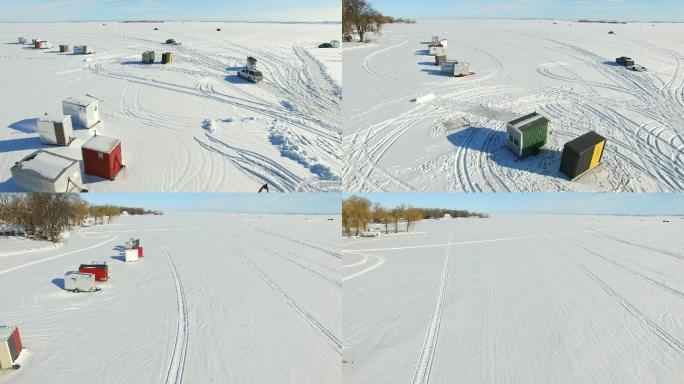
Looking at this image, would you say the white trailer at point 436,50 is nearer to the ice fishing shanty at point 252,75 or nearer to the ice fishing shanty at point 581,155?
the ice fishing shanty at point 252,75

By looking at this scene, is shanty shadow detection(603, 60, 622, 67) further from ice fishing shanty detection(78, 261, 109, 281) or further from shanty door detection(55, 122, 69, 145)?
ice fishing shanty detection(78, 261, 109, 281)

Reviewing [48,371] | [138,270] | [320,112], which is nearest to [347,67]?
[320,112]

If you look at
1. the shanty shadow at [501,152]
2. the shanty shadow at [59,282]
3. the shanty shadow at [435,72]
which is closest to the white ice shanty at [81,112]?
the shanty shadow at [59,282]

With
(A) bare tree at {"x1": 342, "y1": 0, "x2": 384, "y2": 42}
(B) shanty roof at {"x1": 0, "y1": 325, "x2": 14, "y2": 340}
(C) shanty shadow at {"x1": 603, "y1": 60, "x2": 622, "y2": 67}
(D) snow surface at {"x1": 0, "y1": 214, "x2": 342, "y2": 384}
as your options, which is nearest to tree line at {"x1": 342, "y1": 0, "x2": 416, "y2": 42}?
(A) bare tree at {"x1": 342, "y1": 0, "x2": 384, "y2": 42}

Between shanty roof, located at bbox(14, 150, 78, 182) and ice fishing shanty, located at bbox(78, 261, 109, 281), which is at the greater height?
shanty roof, located at bbox(14, 150, 78, 182)

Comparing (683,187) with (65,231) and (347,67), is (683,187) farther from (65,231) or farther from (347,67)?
(65,231)

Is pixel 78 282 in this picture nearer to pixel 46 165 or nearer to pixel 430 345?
pixel 46 165
